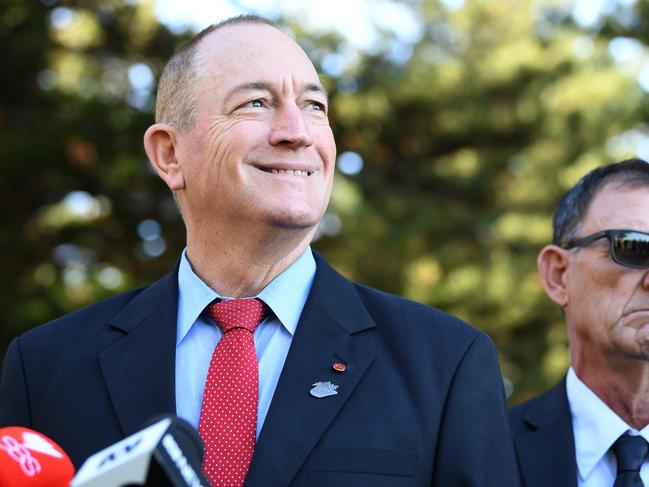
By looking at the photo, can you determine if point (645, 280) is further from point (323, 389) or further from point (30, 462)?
A: point (30, 462)

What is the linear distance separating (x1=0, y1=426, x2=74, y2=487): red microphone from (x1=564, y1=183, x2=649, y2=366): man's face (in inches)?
84.6

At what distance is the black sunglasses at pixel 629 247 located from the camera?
370 cm

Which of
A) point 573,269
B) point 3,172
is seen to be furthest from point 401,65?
point 573,269

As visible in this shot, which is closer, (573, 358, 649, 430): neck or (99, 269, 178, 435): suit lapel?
(99, 269, 178, 435): suit lapel

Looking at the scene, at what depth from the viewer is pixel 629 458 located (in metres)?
3.46

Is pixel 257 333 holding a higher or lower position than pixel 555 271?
lower

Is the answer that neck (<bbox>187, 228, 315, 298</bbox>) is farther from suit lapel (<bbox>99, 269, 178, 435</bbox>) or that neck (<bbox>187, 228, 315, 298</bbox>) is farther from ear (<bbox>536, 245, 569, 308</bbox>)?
ear (<bbox>536, 245, 569, 308</bbox>)

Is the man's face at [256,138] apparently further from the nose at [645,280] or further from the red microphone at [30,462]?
the nose at [645,280]

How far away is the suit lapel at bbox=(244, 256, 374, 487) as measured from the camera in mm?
2635

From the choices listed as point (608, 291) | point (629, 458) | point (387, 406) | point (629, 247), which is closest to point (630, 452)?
point (629, 458)

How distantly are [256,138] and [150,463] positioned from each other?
4.57 feet

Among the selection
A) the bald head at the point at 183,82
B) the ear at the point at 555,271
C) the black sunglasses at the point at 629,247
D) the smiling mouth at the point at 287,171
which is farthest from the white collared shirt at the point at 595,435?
the bald head at the point at 183,82

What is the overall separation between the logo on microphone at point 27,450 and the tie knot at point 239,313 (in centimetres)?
82

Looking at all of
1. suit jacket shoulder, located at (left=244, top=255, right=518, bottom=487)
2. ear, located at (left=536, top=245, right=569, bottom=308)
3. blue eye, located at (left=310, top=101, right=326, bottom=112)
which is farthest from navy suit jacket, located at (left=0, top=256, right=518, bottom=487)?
ear, located at (left=536, top=245, right=569, bottom=308)
